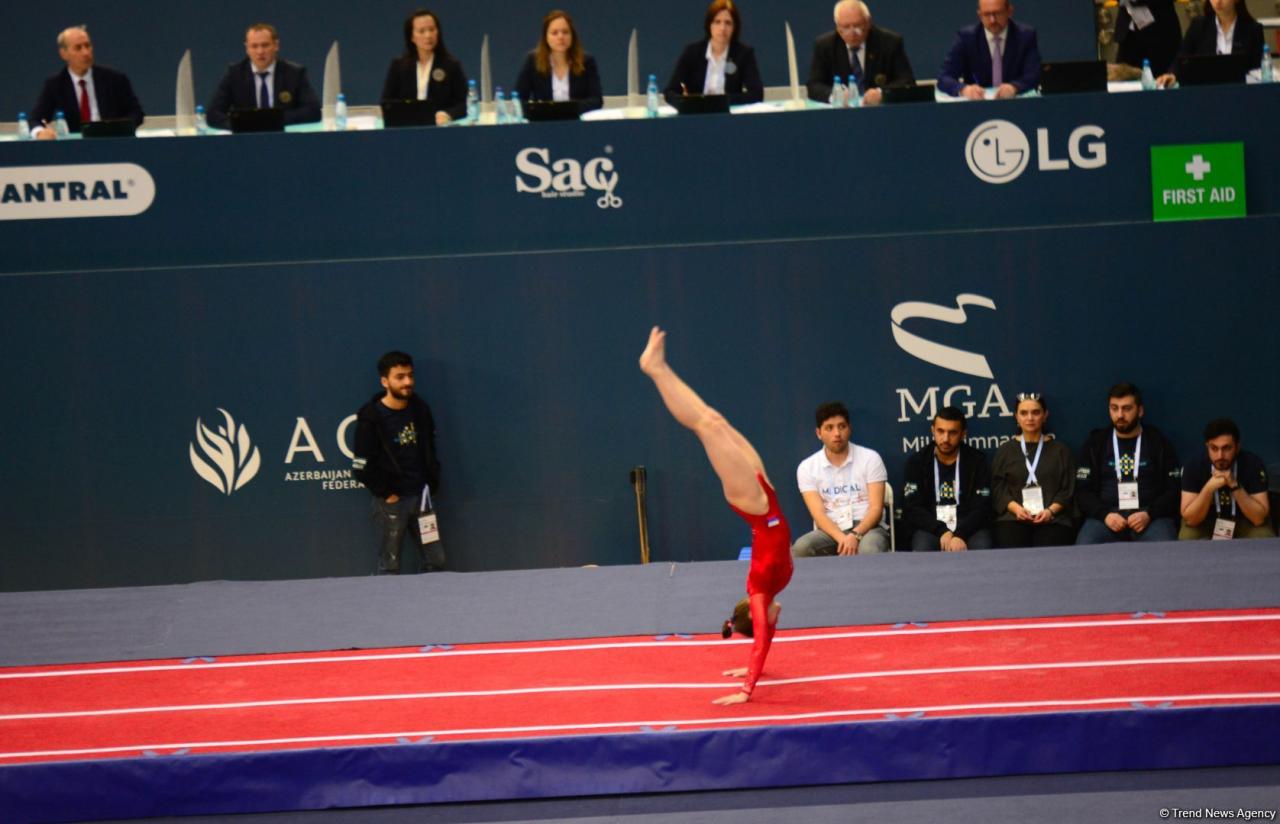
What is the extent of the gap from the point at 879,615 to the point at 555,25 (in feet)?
12.4

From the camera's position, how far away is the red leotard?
5.03 metres

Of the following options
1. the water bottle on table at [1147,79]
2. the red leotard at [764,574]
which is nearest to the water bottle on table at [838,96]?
the water bottle on table at [1147,79]

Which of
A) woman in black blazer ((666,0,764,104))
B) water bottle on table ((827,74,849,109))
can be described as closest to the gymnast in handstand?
water bottle on table ((827,74,849,109))

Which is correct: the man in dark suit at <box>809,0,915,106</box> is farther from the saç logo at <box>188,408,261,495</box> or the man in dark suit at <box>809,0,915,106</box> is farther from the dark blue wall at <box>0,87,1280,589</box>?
the saç logo at <box>188,408,261,495</box>

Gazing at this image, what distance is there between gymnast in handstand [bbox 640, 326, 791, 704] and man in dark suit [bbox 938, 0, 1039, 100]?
128 inches

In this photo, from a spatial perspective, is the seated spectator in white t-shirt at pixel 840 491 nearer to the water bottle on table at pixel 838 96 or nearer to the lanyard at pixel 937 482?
the lanyard at pixel 937 482

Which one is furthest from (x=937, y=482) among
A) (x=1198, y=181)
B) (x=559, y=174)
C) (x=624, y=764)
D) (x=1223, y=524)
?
(x=624, y=764)

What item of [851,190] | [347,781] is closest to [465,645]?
[347,781]

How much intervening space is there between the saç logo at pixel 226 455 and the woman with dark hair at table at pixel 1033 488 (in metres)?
3.89

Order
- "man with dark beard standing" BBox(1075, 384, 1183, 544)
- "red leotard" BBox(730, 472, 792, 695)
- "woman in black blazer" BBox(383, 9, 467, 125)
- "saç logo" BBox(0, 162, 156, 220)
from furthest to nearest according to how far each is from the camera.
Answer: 1. "woman in black blazer" BBox(383, 9, 467, 125)
2. "saç logo" BBox(0, 162, 156, 220)
3. "man with dark beard standing" BBox(1075, 384, 1183, 544)
4. "red leotard" BBox(730, 472, 792, 695)

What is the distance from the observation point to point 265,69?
805 cm

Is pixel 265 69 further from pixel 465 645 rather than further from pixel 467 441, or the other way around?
pixel 465 645

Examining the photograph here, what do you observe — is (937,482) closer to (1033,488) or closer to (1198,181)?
(1033,488)

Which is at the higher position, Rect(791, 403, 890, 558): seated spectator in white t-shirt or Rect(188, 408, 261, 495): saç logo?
Rect(188, 408, 261, 495): saç logo
